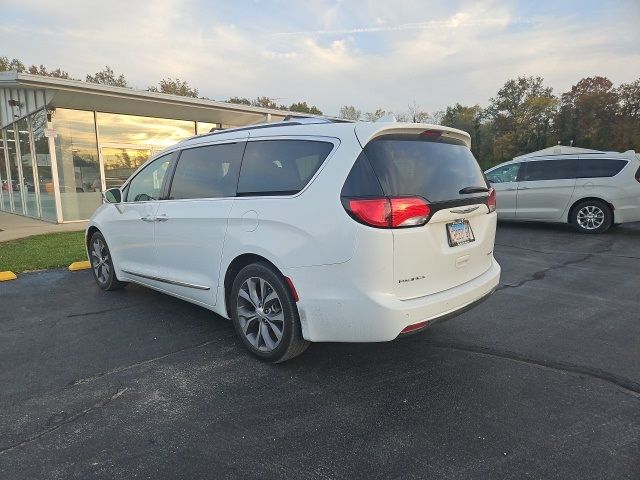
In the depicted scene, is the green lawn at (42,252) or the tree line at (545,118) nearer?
the green lawn at (42,252)

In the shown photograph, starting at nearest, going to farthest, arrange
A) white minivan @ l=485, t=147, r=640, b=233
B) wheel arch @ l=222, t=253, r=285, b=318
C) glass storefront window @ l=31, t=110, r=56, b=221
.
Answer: wheel arch @ l=222, t=253, r=285, b=318
white minivan @ l=485, t=147, r=640, b=233
glass storefront window @ l=31, t=110, r=56, b=221

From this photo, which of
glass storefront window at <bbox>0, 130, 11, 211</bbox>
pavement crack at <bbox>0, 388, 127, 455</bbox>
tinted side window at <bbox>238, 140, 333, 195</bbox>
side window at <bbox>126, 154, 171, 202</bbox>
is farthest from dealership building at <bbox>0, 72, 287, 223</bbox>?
pavement crack at <bbox>0, 388, 127, 455</bbox>

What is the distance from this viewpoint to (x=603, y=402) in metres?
2.88

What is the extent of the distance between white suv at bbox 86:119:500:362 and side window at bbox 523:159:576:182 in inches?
303

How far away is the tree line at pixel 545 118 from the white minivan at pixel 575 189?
111 feet

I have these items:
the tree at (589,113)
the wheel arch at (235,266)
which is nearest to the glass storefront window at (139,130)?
the wheel arch at (235,266)

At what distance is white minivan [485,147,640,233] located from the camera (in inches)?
372

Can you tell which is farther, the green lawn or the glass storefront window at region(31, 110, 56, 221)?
the glass storefront window at region(31, 110, 56, 221)

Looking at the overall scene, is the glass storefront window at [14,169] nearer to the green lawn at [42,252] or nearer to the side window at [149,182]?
the green lawn at [42,252]

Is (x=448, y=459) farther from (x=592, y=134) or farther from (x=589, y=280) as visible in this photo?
(x=592, y=134)

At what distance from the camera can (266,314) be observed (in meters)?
3.44

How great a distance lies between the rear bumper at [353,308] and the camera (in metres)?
2.83

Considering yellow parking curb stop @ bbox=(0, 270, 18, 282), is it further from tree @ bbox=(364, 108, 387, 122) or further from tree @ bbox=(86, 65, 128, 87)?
tree @ bbox=(86, 65, 128, 87)

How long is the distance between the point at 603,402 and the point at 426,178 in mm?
1868
